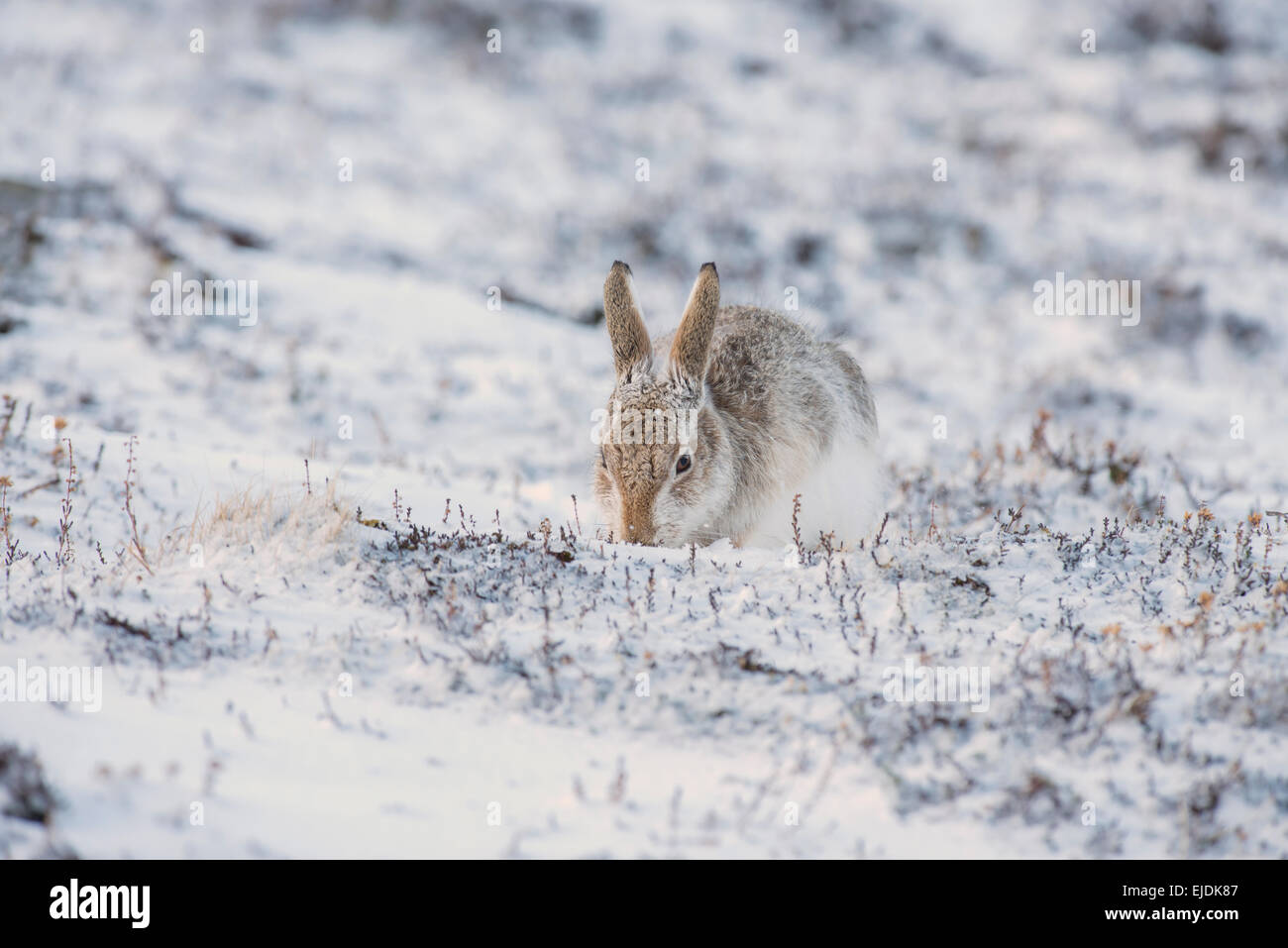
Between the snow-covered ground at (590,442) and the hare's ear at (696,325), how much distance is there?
4.44 ft

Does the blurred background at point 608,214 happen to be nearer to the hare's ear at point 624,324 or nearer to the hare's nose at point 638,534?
the hare's ear at point 624,324

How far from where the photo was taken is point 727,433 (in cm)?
716

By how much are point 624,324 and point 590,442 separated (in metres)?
3.42

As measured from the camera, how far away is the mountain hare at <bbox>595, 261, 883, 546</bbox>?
6445mm

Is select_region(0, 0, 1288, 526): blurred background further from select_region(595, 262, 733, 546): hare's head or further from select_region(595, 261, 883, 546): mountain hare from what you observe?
select_region(595, 262, 733, 546): hare's head

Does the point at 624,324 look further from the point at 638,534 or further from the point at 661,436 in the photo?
the point at 638,534

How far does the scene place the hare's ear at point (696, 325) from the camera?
22.8ft

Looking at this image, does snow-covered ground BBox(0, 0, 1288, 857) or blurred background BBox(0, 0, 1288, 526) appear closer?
snow-covered ground BBox(0, 0, 1288, 857)

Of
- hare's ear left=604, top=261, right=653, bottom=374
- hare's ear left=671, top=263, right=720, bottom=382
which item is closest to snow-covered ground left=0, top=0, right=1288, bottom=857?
hare's ear left=604, top=261, right=653, bottom=374

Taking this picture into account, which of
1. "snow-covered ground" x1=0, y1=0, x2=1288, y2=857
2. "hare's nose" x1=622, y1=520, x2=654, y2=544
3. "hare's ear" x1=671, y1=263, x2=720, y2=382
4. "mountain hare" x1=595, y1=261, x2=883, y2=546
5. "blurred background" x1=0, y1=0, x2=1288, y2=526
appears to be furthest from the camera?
"blurred background" x1=0, y1=0, x2=1288, y2=526

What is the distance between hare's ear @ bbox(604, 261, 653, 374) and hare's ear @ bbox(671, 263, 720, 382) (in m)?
0.20

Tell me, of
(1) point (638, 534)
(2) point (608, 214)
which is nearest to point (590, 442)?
(1) point (638, 534)

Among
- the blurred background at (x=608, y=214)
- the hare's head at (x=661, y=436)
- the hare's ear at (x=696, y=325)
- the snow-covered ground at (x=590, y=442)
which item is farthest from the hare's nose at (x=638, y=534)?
the blurred background at (x=608, y=214)
